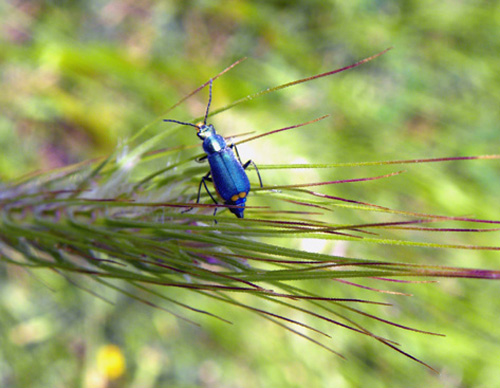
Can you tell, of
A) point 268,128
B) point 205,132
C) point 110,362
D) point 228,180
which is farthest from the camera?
point 110,362

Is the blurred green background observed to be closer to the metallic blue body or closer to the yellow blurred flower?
the yellow blurred flower

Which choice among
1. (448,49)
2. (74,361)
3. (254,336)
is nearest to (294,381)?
(254,336)

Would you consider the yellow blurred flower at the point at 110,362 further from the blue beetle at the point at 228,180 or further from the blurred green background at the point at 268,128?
the blue beetle at the point at 228,180

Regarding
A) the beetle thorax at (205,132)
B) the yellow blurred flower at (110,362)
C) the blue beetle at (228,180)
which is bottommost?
the yellow blurred flower at (110,362)

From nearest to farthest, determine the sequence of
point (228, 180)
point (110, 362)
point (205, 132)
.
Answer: point (228, 180) < point (205, 132) < point (110, 362)

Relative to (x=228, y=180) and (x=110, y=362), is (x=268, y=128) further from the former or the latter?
(x=110, y=362)

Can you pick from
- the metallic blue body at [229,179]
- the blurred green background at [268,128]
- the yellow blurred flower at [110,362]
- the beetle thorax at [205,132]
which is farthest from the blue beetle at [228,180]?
the yellow blurred flower at [110,362]

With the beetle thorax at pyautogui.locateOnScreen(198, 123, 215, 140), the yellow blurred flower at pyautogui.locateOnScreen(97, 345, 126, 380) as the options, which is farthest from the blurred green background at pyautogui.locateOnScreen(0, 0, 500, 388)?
the beetle thorax at pyautogui.locateOnScreen(198, 123, 215, 140)

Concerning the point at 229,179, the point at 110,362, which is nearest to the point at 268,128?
the point at 229,179
